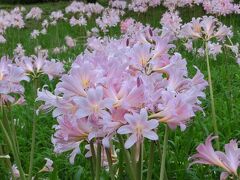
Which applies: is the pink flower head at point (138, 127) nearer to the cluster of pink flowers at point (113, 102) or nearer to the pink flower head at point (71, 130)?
the cluster of pink flowers at point (113, 102)

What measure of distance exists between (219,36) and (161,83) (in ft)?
4.20

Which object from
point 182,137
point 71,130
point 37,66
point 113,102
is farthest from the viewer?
point 182,137

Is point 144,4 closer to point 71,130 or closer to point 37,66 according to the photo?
point 37,66

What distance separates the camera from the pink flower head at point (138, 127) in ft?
4.64

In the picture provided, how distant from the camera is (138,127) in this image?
1436mm

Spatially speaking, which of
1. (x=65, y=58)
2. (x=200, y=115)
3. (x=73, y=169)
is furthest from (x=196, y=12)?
(x=73, y=169)

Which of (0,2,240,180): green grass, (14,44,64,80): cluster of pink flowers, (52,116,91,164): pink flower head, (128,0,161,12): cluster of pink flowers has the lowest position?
(0,2,240,180): green grass

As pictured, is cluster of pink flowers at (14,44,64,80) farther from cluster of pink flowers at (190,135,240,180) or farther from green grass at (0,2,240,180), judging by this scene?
cluster of pink flowers at (190,135,240,180)

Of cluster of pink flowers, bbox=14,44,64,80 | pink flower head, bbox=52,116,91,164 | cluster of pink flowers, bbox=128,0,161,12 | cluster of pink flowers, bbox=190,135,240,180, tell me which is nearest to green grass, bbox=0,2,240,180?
cluster of pink flowers, bbox=14,44,64,80

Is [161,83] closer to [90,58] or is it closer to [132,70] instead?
[132,70]

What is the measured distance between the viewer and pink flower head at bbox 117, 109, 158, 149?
1.41 meters

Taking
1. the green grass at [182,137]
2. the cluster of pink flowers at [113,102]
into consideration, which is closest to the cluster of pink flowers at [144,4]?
the green grass at [182,137]

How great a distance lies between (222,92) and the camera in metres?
5.47

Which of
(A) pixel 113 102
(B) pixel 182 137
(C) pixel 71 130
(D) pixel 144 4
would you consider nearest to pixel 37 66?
(C) pixel 71 130
